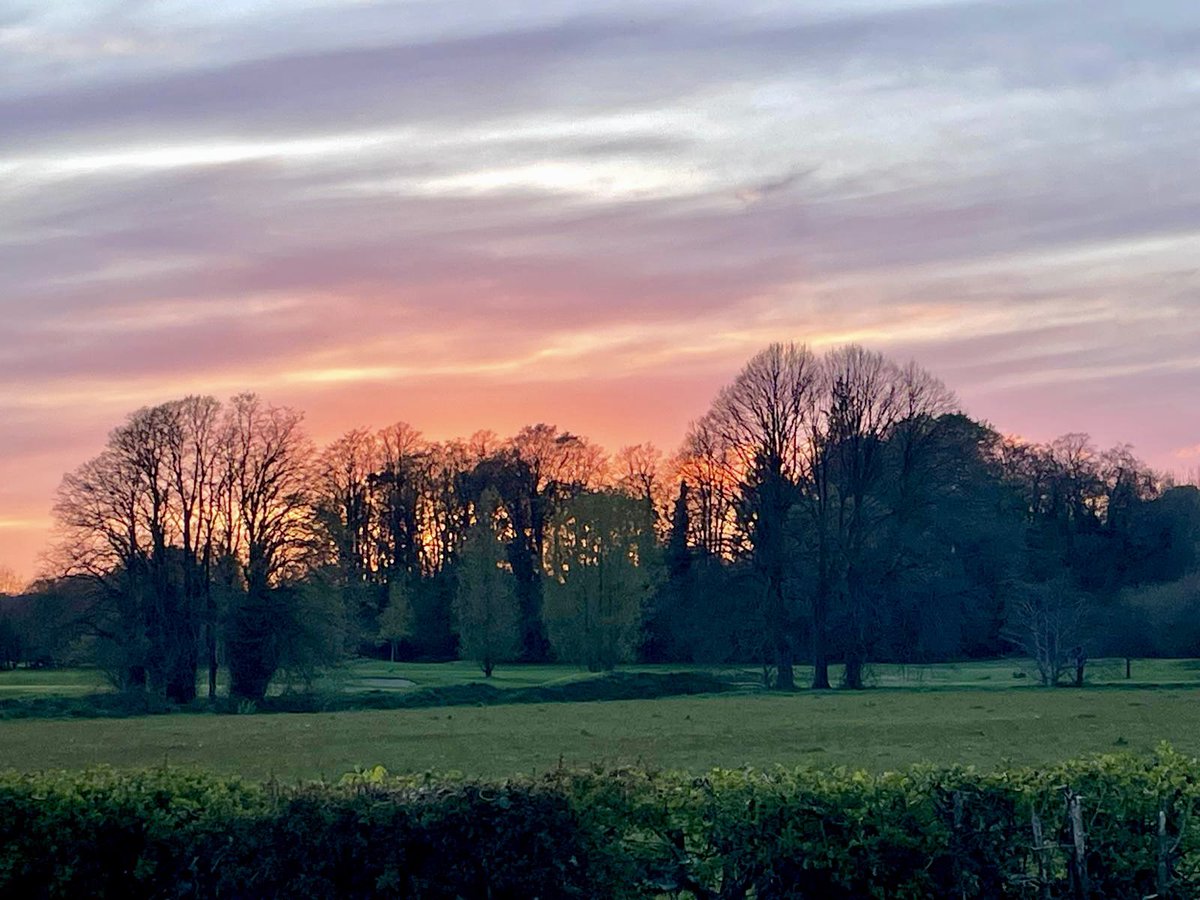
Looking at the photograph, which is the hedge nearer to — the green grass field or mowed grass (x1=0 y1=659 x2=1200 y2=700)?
the green grass field

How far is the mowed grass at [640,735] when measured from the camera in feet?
90.5

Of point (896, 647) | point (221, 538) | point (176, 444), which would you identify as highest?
point (176, 444)

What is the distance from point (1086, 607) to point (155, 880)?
2338 inches

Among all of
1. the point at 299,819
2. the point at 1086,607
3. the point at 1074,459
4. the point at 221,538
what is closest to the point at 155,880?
the point at 299,819

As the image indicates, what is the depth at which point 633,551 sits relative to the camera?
7544 centimetres

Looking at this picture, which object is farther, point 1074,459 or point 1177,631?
point 1074,459

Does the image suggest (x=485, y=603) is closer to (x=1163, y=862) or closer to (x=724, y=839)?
(x=724, y=839)

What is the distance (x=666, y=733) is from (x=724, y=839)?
89.1 feet

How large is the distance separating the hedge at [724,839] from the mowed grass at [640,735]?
37.8 ft

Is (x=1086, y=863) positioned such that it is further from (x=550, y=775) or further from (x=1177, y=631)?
(x=1177, y=631)

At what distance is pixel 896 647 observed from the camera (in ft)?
223

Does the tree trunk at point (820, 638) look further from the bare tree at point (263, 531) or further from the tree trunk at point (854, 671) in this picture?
the bare tree at point (263, 531)

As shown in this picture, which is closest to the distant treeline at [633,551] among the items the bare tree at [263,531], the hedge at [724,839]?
the bare tree at [263,531]

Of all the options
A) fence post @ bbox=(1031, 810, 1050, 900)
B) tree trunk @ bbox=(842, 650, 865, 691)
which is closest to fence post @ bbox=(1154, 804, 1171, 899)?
fence post @ bbox=(1031, 810, 1050, 900)
